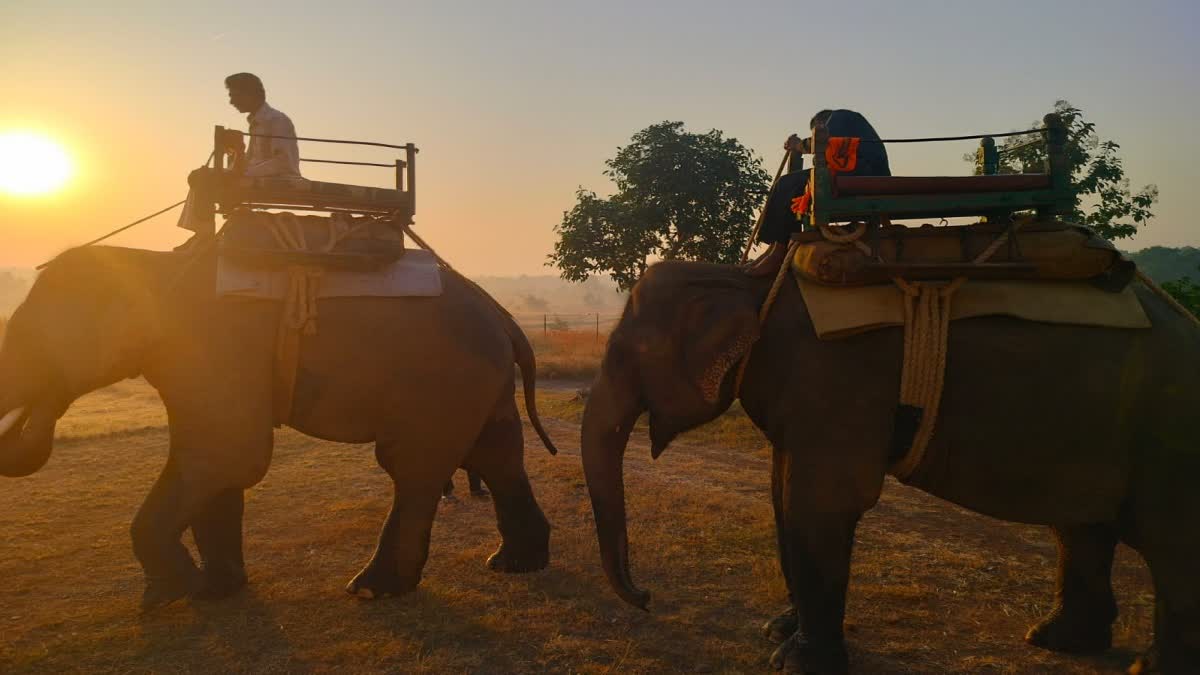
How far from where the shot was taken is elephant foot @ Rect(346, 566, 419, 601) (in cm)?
502

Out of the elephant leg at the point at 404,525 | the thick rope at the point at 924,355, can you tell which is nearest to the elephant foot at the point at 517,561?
the elephant leg at the point at 404,525

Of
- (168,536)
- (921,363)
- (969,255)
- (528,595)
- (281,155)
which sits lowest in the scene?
(528,595)

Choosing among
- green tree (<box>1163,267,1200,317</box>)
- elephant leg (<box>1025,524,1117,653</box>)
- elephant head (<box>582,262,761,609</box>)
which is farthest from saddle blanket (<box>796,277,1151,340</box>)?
green tree (<box>1163,267,1200,317</box>)

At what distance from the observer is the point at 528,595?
5141mm

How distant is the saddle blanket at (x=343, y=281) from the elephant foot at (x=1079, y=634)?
4182 mm

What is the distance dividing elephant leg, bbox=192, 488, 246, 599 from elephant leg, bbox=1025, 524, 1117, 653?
16.1 feet

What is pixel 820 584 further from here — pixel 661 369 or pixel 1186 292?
pixel 1186 292

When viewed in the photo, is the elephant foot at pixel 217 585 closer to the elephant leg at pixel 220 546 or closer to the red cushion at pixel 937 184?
the elephant leg at pixel 220 546

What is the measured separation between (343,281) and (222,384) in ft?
3.17

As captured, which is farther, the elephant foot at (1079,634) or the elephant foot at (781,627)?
the elephant foot at (781,627)

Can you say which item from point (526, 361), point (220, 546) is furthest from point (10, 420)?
point (526, 361)

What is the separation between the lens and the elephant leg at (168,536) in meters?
4.73

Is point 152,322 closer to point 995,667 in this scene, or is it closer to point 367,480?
point 367,480

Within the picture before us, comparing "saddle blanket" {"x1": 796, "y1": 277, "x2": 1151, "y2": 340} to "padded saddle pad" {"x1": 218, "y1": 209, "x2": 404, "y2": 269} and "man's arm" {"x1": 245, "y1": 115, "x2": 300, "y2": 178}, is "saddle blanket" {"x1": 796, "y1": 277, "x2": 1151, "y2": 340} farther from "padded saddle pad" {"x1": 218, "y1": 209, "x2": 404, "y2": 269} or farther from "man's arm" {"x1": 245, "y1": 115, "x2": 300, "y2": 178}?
"man's arm" {"x1": 245, "y1": 115, "x2": 300, "y2": 178}
